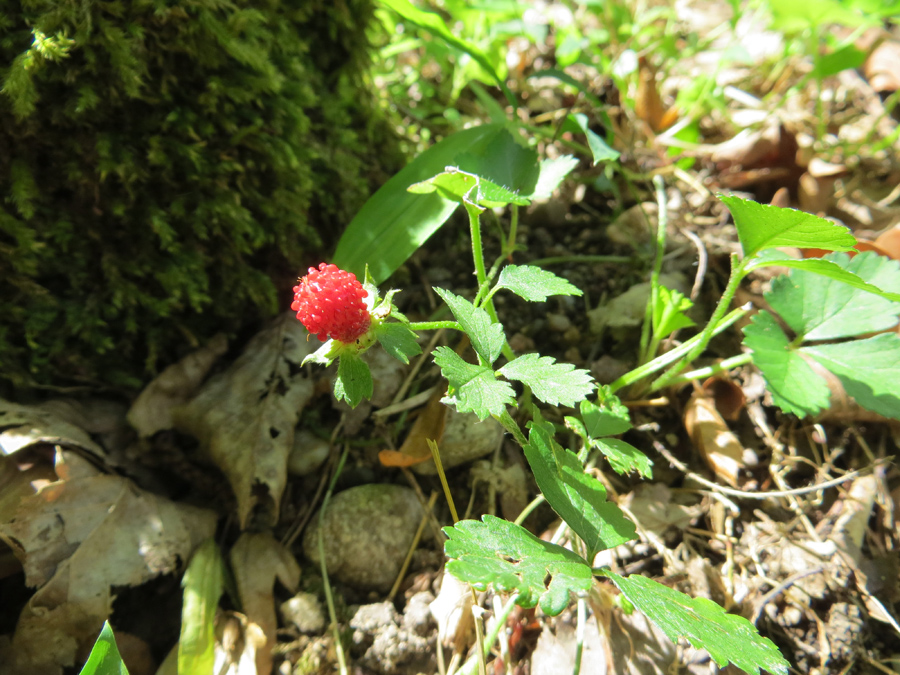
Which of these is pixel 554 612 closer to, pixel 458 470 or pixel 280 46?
pixel 458 470

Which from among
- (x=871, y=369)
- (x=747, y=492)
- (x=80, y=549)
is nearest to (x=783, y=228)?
(x=871, y=369)

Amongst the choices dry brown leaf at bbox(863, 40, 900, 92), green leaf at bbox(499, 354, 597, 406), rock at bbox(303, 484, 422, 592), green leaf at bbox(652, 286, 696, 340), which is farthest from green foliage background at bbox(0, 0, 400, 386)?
dry brown leaf at bbox(863, 40, 900, 92)

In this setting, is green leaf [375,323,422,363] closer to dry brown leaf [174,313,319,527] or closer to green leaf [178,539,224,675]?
dry brown leaf [174,313,319,527]

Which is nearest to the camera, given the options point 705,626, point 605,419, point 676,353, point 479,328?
point 705,626

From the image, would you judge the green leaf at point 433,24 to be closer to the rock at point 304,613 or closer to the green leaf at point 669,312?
the green leaf at point 669,312

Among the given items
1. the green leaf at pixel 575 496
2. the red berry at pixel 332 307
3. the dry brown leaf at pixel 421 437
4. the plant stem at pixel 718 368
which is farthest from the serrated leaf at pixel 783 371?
the red berry at pixel 332 307

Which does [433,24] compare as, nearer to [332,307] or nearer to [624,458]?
[332,307]

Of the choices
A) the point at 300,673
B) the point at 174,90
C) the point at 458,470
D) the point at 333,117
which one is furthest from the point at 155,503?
the point at 333,117
